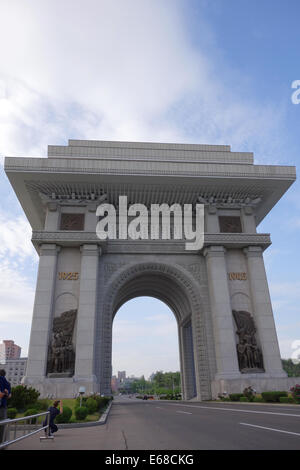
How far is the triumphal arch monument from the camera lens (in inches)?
946

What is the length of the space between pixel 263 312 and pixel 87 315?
13.9 meters

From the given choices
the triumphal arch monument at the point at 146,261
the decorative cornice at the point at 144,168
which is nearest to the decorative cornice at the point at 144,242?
the triumphal arch monument at the point at 146,261

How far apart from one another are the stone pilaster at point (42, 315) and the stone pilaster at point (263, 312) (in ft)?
53.2

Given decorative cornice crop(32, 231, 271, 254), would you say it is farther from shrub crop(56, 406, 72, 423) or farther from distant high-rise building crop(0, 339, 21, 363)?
distant high-rise building crop(0, 339, 21, 363)

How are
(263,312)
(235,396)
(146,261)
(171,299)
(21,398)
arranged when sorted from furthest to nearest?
(171,299) → (146,261) → (263,312) → (235,396) → (21,398)

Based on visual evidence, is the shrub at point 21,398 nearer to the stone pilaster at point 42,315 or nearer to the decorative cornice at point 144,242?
the stone pilaster at point 42,315

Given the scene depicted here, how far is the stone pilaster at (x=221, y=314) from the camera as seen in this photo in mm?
24219

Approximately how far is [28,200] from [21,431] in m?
25.1

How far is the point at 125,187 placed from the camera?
28.4m

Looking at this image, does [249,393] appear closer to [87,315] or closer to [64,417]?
[87,315]

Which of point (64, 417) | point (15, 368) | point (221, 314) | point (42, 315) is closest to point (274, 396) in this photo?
point (221, 314)

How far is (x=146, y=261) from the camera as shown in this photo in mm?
28406
